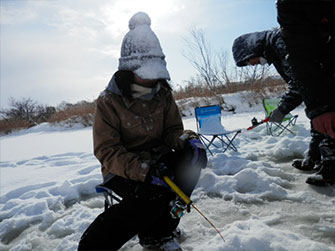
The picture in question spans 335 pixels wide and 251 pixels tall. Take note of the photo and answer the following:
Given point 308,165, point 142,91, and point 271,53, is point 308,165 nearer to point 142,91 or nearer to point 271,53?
point 271,53

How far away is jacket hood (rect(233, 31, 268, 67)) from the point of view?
278cm

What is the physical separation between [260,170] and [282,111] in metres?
0.71

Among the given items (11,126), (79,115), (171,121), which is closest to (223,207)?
(171,121)


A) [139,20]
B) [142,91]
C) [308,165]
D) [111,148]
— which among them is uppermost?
[139,20]

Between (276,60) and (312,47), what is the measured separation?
4.60 feet

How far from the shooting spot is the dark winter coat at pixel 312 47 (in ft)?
4.46

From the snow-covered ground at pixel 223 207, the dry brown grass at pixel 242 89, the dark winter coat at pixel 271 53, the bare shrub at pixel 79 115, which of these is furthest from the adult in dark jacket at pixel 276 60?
the bare shrub at pixel 79 115

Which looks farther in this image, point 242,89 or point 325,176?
point 242,89

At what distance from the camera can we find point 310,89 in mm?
1395

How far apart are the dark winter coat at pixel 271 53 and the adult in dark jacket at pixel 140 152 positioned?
1465mm

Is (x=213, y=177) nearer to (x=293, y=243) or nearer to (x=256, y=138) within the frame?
(x=293, y=243)

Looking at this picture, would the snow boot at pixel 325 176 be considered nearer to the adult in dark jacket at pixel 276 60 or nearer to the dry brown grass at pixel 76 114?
the adult in dark jacket at pixel 276 60

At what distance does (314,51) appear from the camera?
140 centimetres

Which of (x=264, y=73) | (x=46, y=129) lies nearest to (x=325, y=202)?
(x=264, y=73)
